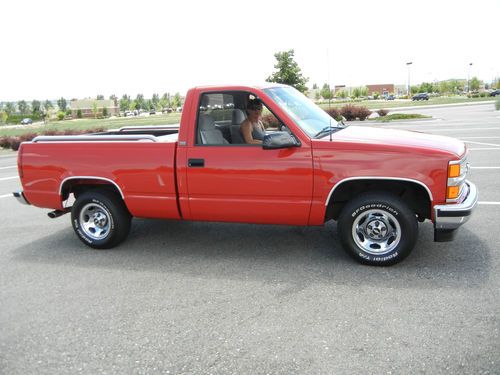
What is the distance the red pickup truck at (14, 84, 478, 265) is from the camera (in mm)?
4430

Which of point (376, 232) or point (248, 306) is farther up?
point (376, 232)

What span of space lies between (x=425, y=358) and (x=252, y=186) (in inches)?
94.9

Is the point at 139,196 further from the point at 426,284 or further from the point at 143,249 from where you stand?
the point at 426,284

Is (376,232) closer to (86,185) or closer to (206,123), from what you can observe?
(206,123)

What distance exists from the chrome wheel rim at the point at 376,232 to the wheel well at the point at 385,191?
28 centimetres

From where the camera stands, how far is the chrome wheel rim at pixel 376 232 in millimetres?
4621

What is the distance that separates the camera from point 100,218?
5.66m

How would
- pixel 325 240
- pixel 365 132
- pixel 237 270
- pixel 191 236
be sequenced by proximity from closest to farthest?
pixel 237 270, pixel 365 132, pixel 325 240, pixel 191 236

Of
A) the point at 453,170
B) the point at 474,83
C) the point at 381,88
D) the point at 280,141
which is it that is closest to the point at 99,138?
the point at 280,141

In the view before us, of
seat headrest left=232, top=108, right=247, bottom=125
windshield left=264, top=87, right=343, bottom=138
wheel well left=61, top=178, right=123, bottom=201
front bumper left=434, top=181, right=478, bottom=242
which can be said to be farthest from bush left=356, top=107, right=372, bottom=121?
front bumper left=434, top=181, right=478, bottom=242

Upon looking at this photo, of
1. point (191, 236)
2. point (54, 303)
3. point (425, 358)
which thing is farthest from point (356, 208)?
point (54, 303)

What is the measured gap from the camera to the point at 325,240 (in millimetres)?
5605

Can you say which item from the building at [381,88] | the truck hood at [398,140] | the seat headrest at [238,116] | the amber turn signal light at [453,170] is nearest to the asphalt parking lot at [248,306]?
the amber turn signal light at [453,170]

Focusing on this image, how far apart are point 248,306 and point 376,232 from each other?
1625 mm
